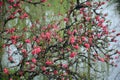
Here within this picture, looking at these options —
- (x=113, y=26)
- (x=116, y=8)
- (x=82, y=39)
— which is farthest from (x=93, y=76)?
(x=82, y=39)

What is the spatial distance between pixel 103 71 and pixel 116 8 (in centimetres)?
134

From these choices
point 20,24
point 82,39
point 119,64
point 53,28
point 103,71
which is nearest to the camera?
point 82,39

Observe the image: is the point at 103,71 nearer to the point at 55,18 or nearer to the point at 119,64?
the point at 119,64

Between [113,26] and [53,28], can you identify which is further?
[113,26]

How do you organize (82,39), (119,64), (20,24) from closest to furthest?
(82,39)
(20,24)
(119,64)

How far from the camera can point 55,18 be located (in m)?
5.26

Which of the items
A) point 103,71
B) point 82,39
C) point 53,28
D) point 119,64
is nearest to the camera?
point 82,39

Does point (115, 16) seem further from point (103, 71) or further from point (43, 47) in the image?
point (43, 47)

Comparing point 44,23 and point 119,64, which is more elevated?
point 44,23

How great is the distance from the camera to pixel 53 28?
4.28 metres

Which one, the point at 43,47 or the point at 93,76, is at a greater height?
the point at 43,47

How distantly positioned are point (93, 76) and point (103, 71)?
0.30m

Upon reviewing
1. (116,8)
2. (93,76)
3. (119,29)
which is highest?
(116,8)

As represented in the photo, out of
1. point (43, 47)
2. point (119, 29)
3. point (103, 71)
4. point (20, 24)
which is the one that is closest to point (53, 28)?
point (43, 47)
